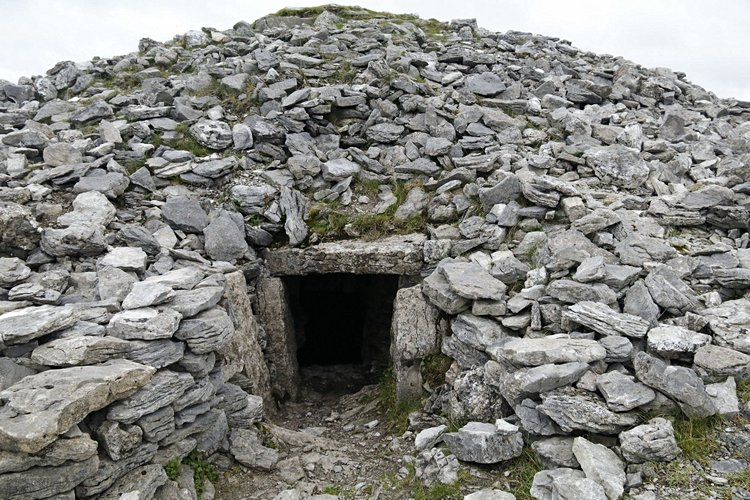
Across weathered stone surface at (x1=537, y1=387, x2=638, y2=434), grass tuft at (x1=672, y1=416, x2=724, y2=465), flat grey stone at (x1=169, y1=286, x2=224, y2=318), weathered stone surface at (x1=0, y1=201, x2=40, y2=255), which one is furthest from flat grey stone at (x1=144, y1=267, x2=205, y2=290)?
grass tuft at (x1=672, y1=416, x2=724, y2=465)

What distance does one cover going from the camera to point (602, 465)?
5059 mm

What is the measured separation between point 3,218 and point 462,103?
881 cm

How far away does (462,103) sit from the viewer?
1201cm

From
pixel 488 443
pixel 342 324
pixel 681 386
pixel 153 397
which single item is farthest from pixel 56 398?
pixel 342 324

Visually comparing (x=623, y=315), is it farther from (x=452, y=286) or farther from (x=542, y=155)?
(x=542, y=155)

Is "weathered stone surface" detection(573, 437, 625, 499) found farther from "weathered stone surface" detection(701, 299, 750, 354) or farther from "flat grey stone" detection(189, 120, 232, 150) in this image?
"flat grey stone" detection(189, 120, 232, 150)

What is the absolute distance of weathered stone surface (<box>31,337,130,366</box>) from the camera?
5.30m

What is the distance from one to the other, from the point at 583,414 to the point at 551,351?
79 centimetres

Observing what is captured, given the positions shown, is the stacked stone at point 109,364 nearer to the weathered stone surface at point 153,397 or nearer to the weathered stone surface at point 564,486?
the weathered stone surface at point 153,397

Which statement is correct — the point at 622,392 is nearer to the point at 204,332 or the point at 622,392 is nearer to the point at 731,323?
the point at 731,323

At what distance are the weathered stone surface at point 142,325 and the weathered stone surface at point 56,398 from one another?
0.43 metres

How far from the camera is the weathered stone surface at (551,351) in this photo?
585cm

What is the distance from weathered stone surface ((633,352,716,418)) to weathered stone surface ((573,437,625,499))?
32.8 inches

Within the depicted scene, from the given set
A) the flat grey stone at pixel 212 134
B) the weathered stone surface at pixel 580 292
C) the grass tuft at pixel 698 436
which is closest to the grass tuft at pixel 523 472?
the grass tuft at pixel 698 436
